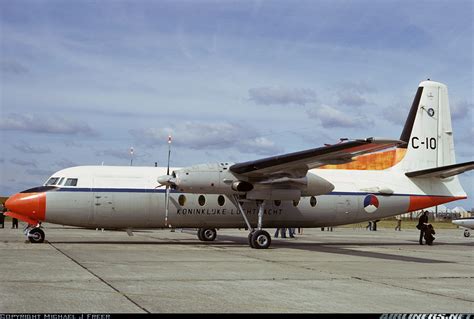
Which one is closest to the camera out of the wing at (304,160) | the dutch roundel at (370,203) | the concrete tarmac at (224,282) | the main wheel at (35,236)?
the concrete tarmac at (224,282)

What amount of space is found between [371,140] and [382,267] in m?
3.49

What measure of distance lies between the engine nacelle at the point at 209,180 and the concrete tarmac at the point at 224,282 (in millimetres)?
2576

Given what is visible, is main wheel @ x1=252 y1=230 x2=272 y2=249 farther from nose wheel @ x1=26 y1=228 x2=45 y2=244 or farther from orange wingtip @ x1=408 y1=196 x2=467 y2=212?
nose wheel @ x1=26 y1=228 x2=45 y2=244

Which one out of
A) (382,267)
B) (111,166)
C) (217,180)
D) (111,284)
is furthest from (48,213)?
(382,267)

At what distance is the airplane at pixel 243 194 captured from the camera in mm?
19844

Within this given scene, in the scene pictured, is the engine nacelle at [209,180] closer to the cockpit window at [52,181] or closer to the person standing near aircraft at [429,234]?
the cockpit window at [52,181]

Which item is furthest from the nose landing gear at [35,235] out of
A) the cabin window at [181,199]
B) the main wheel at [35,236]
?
the cabin window at [181,199]

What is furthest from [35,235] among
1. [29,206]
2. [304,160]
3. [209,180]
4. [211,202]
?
[304,160]

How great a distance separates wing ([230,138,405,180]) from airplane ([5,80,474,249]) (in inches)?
1.3

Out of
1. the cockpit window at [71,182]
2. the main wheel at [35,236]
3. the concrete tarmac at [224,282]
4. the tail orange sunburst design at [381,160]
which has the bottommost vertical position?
the concrete tarmac at [224,282]

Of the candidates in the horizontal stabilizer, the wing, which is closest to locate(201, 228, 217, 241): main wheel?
the wing

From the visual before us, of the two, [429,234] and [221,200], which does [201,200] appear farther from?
[429,234]

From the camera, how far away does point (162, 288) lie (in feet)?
33.2

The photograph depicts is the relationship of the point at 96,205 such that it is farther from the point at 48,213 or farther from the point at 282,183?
the point at 282,183
